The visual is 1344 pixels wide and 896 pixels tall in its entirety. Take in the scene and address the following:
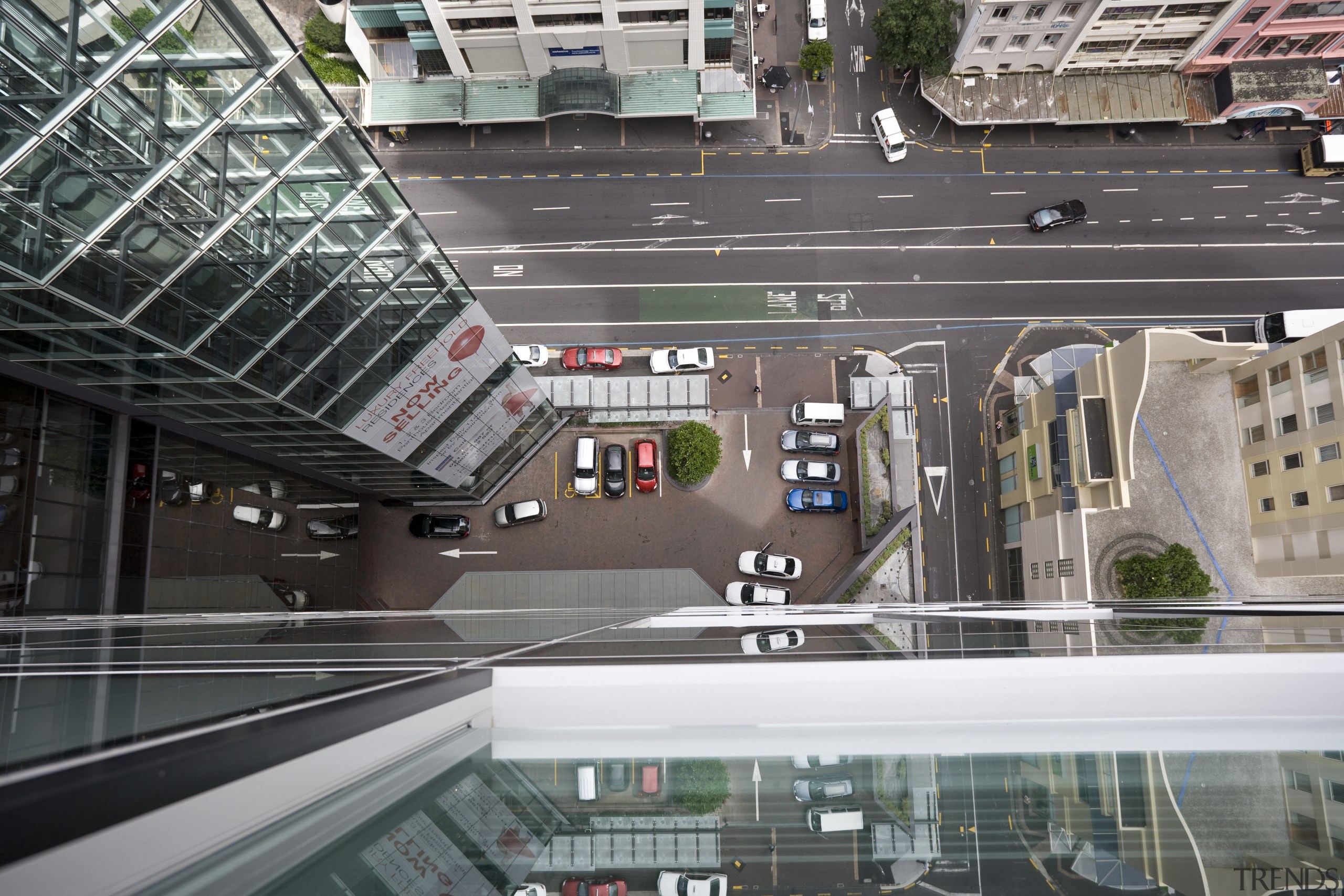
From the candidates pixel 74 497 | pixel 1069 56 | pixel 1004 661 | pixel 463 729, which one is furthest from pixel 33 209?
pixel 1069 56

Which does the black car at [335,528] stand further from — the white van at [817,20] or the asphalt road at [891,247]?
the white van at [817,20]

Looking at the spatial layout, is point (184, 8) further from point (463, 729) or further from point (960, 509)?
point (960, 509)

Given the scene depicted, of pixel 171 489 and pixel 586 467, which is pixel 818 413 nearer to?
pixel 586 467

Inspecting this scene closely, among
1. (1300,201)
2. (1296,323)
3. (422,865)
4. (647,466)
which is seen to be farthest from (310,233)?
(1300,201)

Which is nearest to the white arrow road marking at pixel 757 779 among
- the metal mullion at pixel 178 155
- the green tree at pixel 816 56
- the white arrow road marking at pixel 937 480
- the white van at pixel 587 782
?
the white van at pixel 587 782

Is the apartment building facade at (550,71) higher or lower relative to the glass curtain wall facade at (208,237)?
higher
